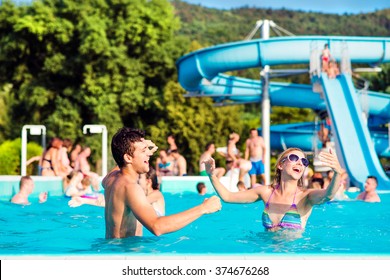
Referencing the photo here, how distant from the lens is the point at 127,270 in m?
4.04

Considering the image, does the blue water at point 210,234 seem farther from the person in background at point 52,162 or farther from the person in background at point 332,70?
the person in background at point 332,70

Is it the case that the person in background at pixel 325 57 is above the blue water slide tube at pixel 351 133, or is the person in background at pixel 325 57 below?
above

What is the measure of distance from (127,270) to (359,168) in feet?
33.2

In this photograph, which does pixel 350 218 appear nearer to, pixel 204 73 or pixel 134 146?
pixel 134 146

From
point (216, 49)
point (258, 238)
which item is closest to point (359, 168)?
point (216, 49)

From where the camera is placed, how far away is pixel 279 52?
15633mm

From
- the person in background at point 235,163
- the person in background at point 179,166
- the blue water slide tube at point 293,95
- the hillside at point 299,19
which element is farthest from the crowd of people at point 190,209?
the hillside at point 299,19

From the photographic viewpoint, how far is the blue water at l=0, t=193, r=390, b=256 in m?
5.21

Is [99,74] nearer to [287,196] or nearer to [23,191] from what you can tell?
[23,191]

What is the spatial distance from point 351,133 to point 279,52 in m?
2.40

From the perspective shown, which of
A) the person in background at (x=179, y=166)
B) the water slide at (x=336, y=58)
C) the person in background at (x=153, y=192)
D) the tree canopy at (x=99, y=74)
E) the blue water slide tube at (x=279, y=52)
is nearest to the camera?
the person in background at (x=153, y=192)

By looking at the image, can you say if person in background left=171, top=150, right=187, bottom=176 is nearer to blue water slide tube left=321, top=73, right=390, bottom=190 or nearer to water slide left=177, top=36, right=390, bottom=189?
water slide left=177, top=36, right=390, bottom=189

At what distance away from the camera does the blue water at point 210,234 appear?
5.21 m

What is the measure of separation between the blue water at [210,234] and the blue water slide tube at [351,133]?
246 cm
